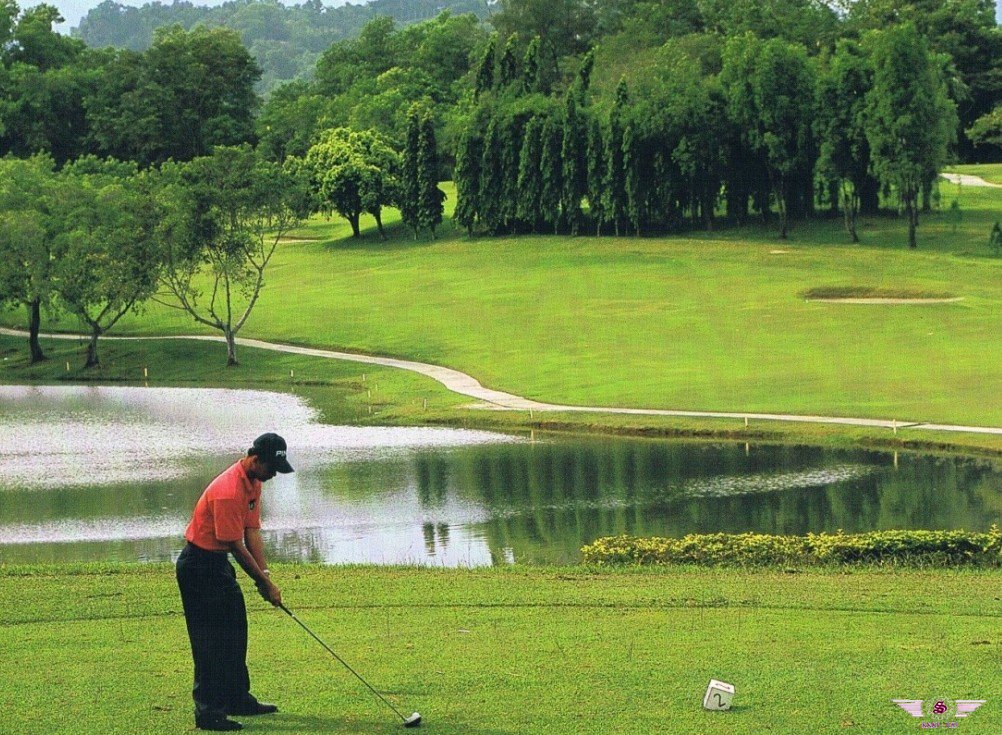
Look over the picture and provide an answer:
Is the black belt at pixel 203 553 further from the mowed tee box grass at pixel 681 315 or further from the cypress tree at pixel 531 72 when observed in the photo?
the cypress tree at pixel 531 72

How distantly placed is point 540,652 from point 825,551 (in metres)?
9.89

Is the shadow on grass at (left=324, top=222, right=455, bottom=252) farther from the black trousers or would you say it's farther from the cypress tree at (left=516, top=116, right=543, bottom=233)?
the black trousers

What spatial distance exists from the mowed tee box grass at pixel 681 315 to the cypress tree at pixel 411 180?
5.64ft

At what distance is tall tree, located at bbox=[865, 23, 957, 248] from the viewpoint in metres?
81.2

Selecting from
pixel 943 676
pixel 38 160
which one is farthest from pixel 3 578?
pixel 38 160

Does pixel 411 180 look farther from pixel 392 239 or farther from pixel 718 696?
pixel 718 696

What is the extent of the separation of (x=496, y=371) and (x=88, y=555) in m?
33.0

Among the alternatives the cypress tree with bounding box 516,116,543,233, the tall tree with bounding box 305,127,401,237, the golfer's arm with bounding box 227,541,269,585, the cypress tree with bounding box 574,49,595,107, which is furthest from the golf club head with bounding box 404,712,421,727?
→ the cypress tree with bounding box 574,49,595,107

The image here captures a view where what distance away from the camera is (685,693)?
1401cm

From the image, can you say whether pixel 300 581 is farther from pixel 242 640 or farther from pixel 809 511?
pixel 809 511

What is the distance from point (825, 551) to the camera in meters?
24.8

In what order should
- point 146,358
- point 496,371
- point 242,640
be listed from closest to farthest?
point 242,640
point 496,371
point 146,358

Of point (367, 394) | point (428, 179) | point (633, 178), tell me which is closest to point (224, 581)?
point (367, 394)

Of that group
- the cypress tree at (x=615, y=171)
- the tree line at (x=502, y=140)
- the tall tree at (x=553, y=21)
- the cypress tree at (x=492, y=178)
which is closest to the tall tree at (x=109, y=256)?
the tree line at (x=502, y=140)
